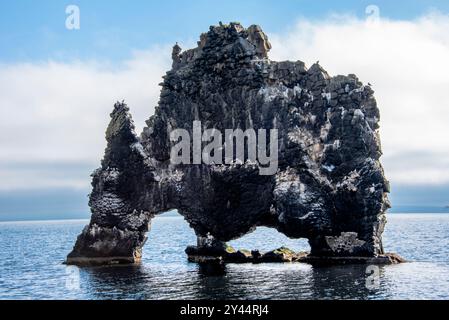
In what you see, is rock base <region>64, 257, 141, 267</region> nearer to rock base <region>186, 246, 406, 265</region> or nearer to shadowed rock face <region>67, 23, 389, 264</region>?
shadowed rock face <region>67, 23, 389, 264</region>

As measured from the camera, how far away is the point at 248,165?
257ft

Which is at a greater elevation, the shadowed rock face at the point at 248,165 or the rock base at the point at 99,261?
the shadowed rock face at the point at 248,165

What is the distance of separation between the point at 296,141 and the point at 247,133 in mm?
7125

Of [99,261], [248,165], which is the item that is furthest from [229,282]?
[99,261]

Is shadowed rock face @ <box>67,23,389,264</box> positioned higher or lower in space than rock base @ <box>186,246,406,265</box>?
higher

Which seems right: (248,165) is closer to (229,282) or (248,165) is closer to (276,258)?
(276,258)

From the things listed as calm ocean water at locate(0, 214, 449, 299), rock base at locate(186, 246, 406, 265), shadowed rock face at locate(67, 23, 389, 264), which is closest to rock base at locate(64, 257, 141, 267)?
shadowed rock face at locate(67, 23, 389, 264)

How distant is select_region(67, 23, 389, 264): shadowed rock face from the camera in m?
76.0

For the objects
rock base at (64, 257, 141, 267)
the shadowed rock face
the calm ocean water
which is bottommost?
the calm ocean water

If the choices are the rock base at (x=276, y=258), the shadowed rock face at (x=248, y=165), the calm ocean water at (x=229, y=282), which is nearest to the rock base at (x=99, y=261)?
the shadowed rock face at (x=248, y=165)

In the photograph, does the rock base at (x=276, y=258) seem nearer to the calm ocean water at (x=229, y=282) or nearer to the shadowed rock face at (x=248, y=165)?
the shadowed rock face at (x=248, y=165)

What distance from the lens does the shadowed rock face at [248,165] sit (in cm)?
7600
